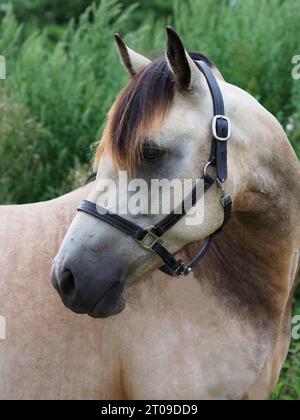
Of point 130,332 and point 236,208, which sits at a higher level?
point 236,208

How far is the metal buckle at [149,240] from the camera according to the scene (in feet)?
9.00

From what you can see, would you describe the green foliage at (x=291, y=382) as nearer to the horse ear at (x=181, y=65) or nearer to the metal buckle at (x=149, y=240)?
the metal buckle at (x=149, y=240)

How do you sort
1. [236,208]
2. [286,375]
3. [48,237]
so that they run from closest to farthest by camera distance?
[236,208], [48,237], [286,375]

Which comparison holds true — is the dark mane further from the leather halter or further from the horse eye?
the leather halter

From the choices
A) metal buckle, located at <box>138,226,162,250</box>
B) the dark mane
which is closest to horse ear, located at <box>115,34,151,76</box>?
the dark mane

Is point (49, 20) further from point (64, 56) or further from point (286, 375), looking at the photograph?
point (286, 375)

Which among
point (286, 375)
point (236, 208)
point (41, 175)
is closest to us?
point (236, 208)

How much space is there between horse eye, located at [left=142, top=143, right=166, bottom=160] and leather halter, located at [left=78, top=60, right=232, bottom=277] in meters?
0.18

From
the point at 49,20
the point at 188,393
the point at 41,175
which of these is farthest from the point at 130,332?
the point at 49,20

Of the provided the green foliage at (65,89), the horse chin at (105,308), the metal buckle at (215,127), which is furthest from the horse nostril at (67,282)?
the green foliage at (65,89)

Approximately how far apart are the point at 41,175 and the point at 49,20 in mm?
7190

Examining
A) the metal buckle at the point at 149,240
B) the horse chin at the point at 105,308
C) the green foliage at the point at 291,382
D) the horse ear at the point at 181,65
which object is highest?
the horse ear at the point at 181,65

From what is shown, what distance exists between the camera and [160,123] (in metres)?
2.74

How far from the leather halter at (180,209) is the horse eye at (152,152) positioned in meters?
0.18
